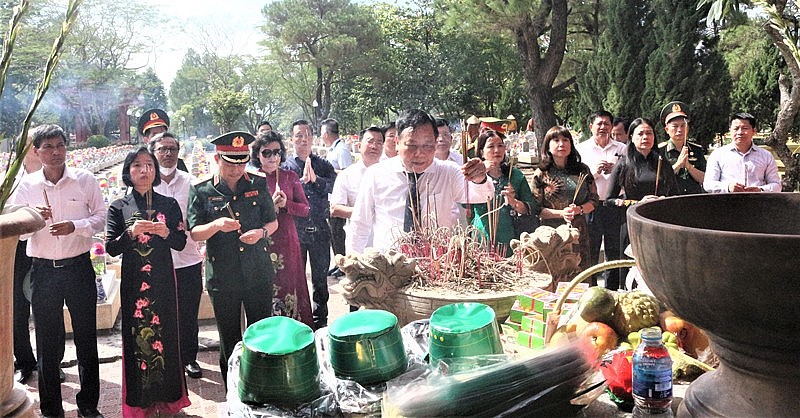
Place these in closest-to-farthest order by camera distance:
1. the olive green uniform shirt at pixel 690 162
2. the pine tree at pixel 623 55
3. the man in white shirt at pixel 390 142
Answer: the olive green uniform shirt at pixel 690 162
the man in white shirt at pixel 390 142
the pine tree at pixel 623 55

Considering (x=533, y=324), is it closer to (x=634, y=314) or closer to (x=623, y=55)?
(x=634, y=314)

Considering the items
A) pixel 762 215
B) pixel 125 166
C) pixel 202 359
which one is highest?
pixel 125 166

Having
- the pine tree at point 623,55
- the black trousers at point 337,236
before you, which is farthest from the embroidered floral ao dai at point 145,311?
the pine tree at point 623,55

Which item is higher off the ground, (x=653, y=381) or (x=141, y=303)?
(x=653, y=381)

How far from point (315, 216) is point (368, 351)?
10.8ft

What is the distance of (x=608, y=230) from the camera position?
14.9ft

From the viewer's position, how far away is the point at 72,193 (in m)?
3.19

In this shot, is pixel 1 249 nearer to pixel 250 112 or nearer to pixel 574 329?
pixel 574 329

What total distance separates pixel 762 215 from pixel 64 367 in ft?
12.8

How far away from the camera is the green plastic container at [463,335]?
1505 mm

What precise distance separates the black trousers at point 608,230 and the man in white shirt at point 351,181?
5.66 feet

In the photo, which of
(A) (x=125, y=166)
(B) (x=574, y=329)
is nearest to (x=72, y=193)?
(A) (x=125, y=166)

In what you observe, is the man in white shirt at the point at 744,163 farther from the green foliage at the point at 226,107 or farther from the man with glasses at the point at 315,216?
the green foliage at the point at 226,107

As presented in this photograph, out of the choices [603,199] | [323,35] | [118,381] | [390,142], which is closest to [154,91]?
[323,35]
